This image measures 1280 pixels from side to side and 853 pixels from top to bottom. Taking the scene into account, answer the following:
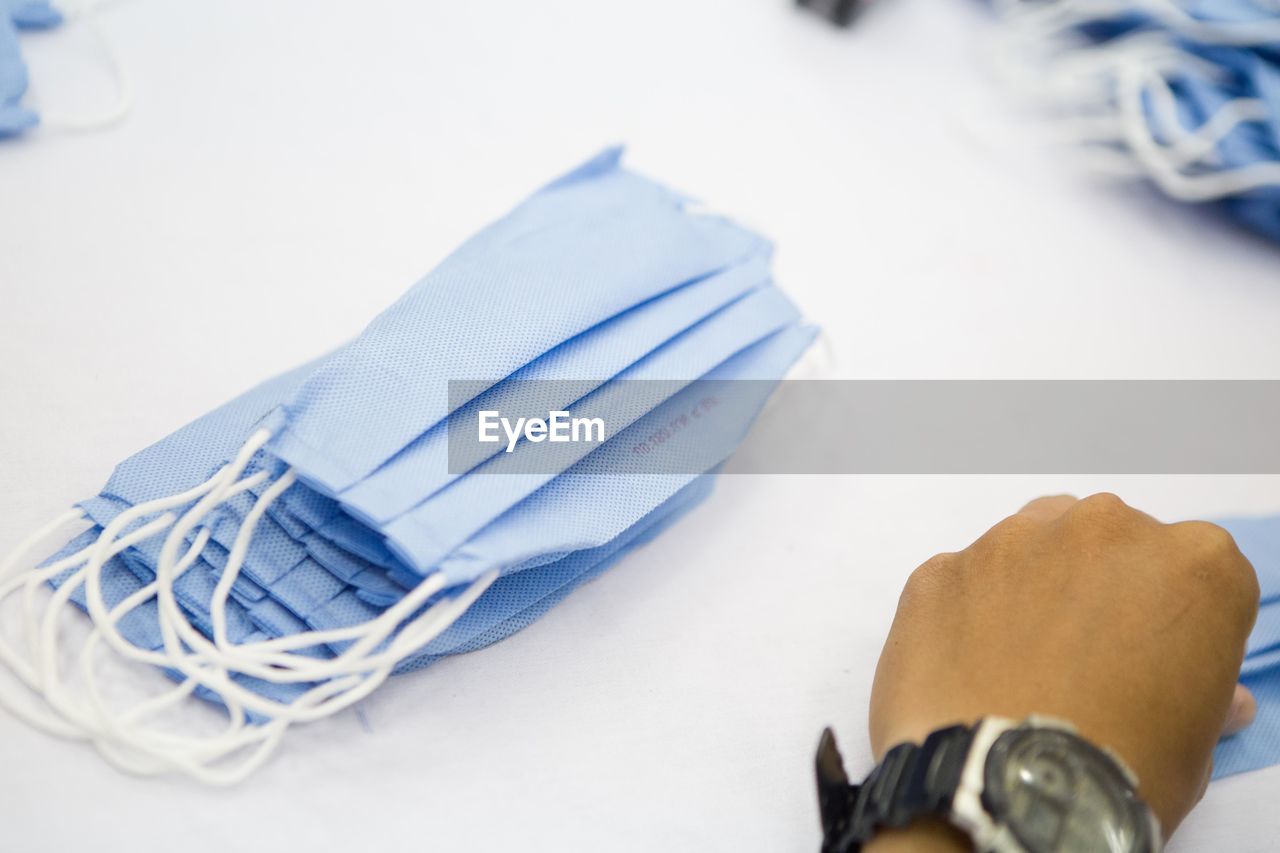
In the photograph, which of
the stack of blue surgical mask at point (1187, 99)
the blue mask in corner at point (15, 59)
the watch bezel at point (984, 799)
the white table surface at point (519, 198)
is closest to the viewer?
the watch bezel at point (984, 799)

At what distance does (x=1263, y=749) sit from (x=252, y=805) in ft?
2.04

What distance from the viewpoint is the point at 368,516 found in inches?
20.8

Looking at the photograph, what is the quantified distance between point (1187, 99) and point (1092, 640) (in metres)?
0.70

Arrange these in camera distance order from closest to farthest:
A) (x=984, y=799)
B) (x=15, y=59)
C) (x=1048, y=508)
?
(x=984, y=799) → (x=1048, y=508) → (x=15, y=59)

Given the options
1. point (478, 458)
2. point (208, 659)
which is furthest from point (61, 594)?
point (478, 458)

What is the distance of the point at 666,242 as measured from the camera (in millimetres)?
716

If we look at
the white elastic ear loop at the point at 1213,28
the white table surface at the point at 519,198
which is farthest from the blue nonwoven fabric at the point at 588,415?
the white elastic ear loop at the point at 1213,28

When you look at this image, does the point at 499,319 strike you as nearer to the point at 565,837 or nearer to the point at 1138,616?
the point at 565,837

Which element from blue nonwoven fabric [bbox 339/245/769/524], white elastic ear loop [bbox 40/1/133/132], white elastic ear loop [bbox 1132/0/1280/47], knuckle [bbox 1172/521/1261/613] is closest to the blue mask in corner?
white elastic ear loop [bbox 40/1/133/132]

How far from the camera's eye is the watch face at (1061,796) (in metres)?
0.47

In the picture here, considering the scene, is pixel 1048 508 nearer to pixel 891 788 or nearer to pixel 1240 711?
pixel 1240 711

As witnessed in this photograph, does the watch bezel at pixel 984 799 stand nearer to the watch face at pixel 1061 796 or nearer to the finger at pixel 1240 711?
the watch face at pixel 1061 796

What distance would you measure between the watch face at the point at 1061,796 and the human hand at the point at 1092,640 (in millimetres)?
37

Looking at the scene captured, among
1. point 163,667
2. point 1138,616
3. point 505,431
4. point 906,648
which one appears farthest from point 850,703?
point 163,667
